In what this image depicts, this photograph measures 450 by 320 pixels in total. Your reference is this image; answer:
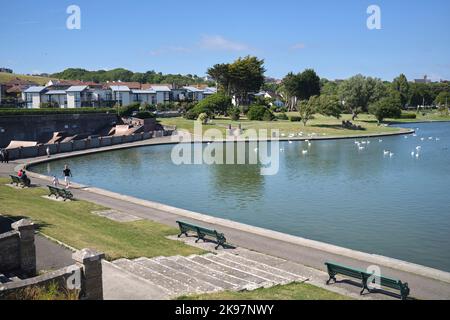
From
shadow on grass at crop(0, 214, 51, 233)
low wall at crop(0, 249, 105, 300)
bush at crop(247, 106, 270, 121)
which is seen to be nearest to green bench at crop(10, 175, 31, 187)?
shadow on grass at crop(0, 214, 51, 233)

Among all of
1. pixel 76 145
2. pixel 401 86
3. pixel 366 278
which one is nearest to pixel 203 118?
pixel 76 145

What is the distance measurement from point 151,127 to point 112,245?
54392 mm

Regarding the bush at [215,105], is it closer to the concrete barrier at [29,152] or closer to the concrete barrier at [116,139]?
the concrete barrier at [116,139]

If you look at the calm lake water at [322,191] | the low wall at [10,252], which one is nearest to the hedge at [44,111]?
the calm lake water at [322,191]

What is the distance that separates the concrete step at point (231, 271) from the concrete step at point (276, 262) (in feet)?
3.92

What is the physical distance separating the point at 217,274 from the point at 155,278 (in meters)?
1.80

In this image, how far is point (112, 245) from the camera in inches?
615

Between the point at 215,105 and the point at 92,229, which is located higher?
the point at 215,105

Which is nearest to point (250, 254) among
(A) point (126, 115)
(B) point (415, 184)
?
(B) point (415, 184)

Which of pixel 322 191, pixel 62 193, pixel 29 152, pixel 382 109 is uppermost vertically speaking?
pixel 382 109

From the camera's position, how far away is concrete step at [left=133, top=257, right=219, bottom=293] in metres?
11.7

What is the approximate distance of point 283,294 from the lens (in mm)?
11539

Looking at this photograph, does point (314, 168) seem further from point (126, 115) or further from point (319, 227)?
point (126, 115)

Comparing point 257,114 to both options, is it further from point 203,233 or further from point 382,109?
point 203,233
